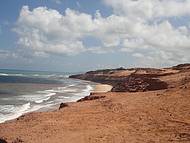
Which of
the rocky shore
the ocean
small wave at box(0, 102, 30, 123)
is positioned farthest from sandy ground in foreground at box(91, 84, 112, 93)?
the rocky shore

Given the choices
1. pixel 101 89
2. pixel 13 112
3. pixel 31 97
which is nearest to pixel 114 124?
pixel 13 112

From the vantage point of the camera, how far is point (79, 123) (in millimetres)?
20328

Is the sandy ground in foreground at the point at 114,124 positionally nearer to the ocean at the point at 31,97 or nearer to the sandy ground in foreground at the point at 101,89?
the ocean at the point at 31,97

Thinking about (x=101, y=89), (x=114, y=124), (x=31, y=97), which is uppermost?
(x=114, y=124)

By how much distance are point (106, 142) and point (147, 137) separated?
1815 mm

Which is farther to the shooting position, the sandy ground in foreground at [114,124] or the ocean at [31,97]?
the ocean at [31,97]

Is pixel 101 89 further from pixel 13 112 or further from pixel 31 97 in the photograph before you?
pixel 13 112

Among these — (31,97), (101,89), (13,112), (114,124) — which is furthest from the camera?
(101,89)

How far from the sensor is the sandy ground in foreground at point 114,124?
1662 cm

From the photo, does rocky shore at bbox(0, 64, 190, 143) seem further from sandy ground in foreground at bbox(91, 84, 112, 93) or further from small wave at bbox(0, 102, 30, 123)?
sandy ground in foreground at bbox(91, 84, 112, 93)

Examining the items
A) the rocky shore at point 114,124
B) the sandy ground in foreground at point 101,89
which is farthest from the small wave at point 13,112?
the sandy ground in foreground at point 101,89

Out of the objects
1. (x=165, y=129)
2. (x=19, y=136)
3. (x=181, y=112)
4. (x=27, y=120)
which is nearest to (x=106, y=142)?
(x=165, y=129)

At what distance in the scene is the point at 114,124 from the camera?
19.5 metres

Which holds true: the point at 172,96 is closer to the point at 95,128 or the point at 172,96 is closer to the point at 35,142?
the point at 95,128
